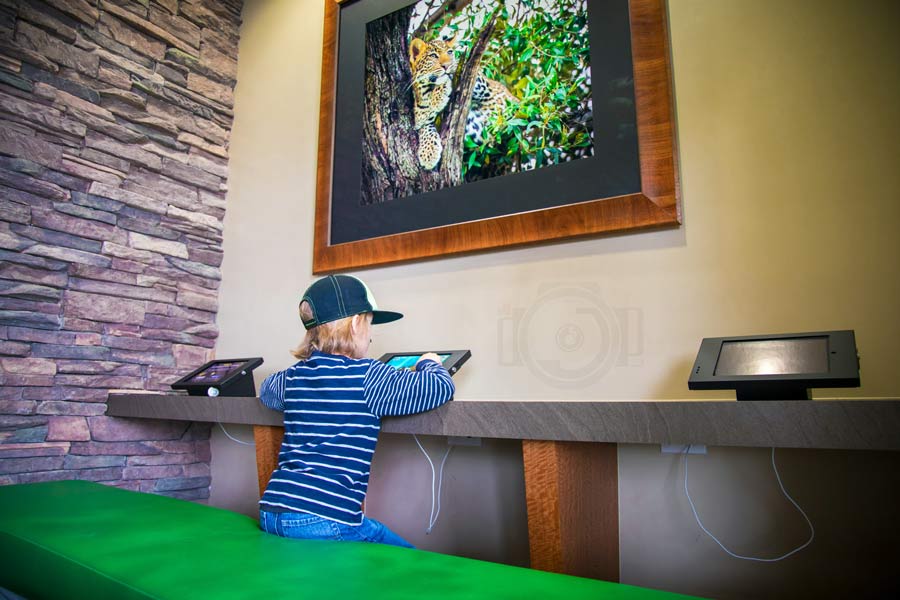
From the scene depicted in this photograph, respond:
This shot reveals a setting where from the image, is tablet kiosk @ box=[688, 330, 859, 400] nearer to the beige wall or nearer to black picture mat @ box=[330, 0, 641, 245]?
the beige wall

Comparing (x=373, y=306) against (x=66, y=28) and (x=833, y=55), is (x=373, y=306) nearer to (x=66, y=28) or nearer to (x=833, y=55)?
(x=833, y=55)

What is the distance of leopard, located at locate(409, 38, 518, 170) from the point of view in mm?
2094

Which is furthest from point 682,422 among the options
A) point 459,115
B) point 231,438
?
point 231,438

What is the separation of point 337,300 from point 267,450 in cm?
64

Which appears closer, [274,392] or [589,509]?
[589,509]

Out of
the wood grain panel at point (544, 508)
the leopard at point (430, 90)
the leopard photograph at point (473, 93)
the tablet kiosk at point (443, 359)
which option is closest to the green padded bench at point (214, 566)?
the wood grain panel at point (544, 508)

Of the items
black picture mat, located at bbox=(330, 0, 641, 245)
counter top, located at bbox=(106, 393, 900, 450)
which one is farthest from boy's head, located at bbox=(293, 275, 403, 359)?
black picture mat, located at bbox=(330, 0, 641, 245)

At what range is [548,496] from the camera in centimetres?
126

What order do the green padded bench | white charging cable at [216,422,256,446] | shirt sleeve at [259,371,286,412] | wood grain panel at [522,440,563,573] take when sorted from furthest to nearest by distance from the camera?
white charging cable at [216,422,256,446] < shirt sleeve at [259,371,286,412] < wood grain panel at [522,440,563,573] < the green padded bench

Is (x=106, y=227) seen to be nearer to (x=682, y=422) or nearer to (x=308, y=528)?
(x=308, y=528)

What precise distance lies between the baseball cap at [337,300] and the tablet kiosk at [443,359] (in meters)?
A: 0.29

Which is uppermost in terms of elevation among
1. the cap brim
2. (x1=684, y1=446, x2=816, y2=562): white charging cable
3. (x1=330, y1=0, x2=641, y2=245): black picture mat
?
(x1=330, y1=0, x2=641, y2=245): black picture mat

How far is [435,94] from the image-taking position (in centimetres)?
224

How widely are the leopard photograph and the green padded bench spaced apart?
1.34 metres
